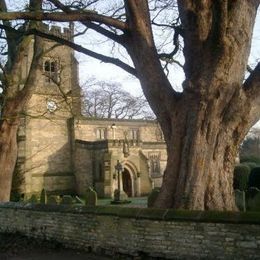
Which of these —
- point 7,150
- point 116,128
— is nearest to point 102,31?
point 7,150

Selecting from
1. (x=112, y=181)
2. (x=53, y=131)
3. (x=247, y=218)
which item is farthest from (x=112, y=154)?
(x=247, y=218)

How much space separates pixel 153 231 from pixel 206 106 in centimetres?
254

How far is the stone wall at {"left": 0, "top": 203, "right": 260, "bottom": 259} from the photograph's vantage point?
7.27m

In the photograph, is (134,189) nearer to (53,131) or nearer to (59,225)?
(53,131)

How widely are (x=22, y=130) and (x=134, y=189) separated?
1069cm

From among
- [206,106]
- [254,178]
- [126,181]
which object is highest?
[206,106]

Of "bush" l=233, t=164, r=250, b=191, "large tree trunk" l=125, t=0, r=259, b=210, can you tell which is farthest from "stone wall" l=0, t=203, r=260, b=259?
"bush" l=233, t=164, r=250, b=191

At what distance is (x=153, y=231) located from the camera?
846 centimetres

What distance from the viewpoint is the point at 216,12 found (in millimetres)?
9375

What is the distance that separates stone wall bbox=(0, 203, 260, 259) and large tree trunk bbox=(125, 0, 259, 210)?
733 millimetres

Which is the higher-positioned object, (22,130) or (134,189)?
(22,130)

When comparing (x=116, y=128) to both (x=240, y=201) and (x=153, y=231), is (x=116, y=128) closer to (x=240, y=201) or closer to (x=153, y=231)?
(x=240, y=201)

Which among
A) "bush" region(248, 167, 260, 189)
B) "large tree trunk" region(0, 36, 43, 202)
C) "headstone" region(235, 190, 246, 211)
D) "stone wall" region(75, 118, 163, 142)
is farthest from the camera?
"stone wall" region(75, 118, 163, 142)

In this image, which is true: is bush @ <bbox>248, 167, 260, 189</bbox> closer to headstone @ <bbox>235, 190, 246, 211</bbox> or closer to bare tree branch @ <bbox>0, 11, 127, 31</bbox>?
headstone @ <bbox>235, 190, 246, 211</bbox>
